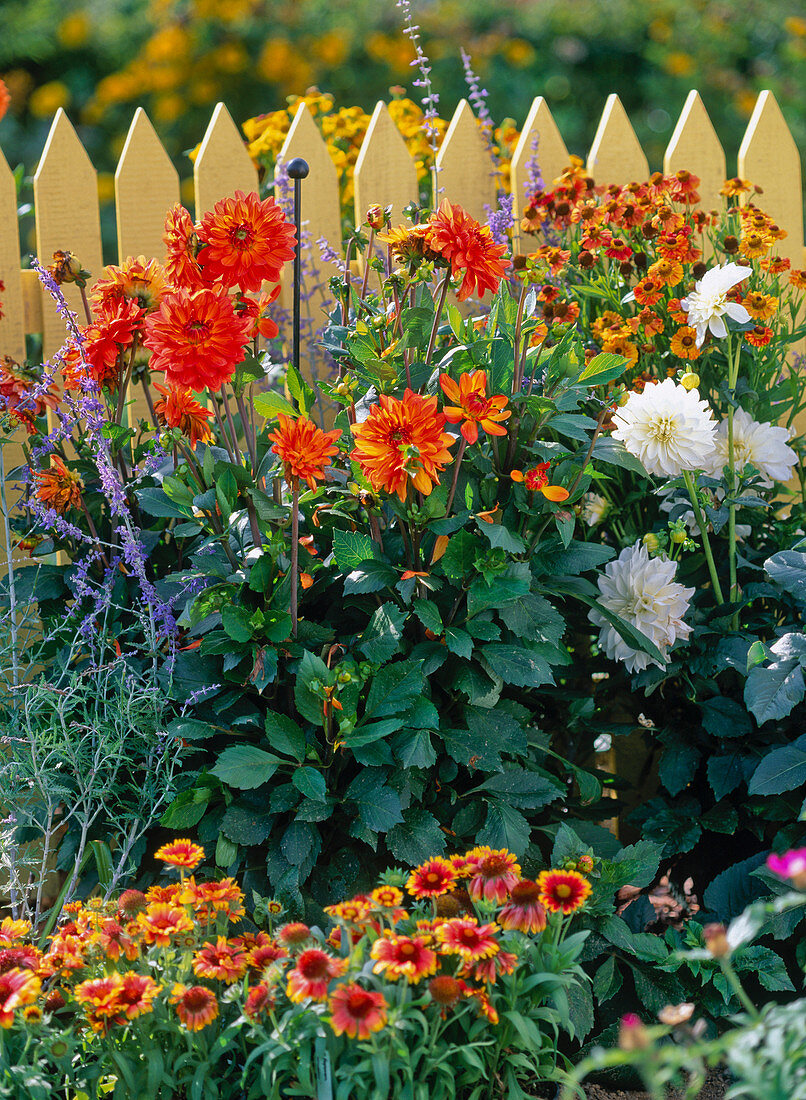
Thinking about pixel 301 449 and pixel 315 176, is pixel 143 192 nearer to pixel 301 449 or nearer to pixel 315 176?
pixel 315 176

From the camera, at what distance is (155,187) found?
8.16ft

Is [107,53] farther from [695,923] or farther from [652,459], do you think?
[695,923]

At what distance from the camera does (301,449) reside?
4.52ft

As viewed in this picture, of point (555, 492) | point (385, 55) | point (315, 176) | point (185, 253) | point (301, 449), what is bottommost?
point (555, 492)

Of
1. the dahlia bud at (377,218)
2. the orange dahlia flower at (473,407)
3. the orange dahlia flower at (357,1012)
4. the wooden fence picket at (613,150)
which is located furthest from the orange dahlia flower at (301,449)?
the wooden fence picket at (613,150)

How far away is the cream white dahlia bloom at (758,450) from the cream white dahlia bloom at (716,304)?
0.25m

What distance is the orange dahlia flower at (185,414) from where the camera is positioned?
1.51m

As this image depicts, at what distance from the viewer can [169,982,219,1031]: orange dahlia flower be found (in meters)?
1.17

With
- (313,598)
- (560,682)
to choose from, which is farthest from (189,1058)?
(560,682)

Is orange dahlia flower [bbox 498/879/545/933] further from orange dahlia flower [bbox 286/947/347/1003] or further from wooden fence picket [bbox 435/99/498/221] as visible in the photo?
wooden fence picket [bbox 435/99/498/221]

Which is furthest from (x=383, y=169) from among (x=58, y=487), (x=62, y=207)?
(x=58, y=487)

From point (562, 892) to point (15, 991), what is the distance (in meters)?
0.63

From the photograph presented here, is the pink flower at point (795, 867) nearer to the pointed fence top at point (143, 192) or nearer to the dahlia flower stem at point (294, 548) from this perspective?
the dahlia flower stem at point (294, 548)

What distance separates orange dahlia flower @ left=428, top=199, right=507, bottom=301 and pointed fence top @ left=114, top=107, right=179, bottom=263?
1.20m
